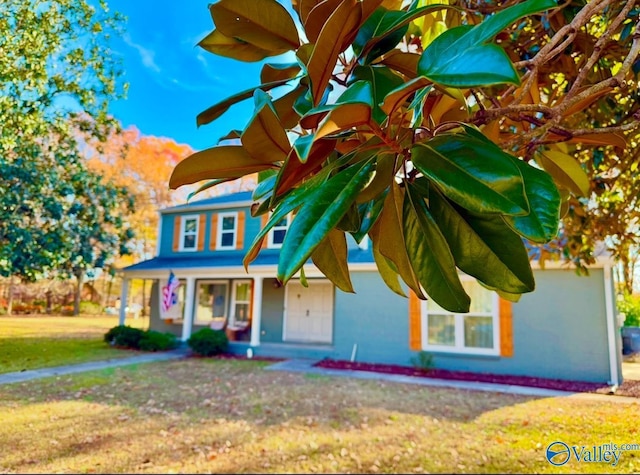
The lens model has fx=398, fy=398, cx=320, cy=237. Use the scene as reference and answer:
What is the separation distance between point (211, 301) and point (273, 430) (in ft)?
22.2

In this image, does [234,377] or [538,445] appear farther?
[234,377]

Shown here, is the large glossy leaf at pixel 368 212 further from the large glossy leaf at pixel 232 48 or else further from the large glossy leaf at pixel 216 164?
the large glossy leaf at pixel 232 48

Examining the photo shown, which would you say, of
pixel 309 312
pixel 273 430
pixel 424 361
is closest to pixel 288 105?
pixel 273 430

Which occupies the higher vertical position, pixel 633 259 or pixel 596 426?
pixel 633 259

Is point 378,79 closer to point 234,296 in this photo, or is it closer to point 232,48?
point 232,48

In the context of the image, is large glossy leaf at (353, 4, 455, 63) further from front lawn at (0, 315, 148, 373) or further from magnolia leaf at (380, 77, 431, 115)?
front lawn at (0, 315, 148, 373)

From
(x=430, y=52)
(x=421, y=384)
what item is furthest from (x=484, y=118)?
(x=421, y=384)

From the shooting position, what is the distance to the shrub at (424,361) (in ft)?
18.3

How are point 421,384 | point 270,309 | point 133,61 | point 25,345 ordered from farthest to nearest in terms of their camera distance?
point 270,309 < point 421,384 < point 133,61 < point 25,345

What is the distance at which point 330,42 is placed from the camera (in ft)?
1.69

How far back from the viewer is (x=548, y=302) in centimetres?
527

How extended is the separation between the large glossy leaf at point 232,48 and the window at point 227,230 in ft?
25.8

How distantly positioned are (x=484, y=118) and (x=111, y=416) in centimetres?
240

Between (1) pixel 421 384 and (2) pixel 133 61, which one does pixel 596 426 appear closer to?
(2) pixel 133 61
